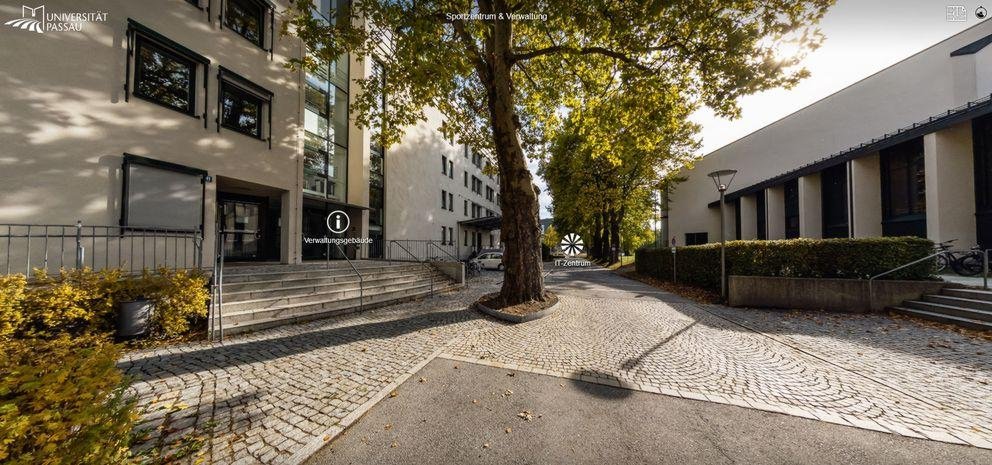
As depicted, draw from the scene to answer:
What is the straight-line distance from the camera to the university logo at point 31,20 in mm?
5836

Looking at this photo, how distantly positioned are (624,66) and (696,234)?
26.1 metres

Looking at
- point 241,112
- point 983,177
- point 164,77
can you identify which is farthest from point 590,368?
point 983,177

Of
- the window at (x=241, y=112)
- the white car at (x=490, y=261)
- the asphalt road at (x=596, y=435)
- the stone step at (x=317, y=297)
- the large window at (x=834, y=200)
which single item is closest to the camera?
the asphalt road at (x=596, y=435)

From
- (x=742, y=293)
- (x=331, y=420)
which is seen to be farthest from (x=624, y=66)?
(x=331, y=420)

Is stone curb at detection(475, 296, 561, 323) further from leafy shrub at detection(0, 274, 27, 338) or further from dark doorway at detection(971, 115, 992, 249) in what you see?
dark doorway at detection(971, 115, 992, 249)

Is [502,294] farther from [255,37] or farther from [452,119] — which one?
[255,37]

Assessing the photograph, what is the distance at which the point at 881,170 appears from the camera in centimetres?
1360

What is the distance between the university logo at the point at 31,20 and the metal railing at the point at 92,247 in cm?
384

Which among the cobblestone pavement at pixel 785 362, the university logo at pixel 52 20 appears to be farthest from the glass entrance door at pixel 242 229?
the cobblestone pavement at pixel 785 362

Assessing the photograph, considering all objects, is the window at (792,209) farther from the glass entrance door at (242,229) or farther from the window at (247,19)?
the glass entrance door at (242,229)

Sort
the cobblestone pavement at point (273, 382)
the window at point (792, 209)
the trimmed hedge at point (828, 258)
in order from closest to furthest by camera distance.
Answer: the cobblestone pavement at point (273, 382) < the trimmed hedge at point (828, 258) < the window at point (792, 209)

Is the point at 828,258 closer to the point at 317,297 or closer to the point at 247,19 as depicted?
the point at 317,297

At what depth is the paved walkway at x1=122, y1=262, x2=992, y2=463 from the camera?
2971 mm

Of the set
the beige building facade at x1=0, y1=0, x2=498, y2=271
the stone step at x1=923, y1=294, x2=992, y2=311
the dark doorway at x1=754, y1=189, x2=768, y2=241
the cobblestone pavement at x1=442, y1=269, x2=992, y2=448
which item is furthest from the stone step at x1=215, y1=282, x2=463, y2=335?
the dark doorway at x1=754, y1=189, x2=768, y2=241
